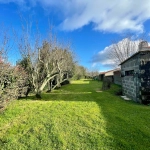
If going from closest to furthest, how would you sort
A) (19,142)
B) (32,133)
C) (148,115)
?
(19,142) < (32,133) < (148,115)

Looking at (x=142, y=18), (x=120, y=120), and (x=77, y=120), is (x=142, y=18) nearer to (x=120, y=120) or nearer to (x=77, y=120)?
(x=120, y=120)

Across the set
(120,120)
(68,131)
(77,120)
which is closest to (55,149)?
(68,131)

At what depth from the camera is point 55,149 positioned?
402 cm

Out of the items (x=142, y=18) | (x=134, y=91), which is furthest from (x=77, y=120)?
(x=142, y=18)

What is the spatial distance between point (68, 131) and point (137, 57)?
7555mm

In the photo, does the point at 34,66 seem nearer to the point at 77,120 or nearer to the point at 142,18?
the point at 77,120

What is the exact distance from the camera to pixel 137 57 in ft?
30.1

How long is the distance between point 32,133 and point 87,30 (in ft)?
48.1

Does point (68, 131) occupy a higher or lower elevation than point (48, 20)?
lower

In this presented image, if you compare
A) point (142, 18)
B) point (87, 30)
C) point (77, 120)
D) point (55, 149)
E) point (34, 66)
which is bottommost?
point (55, 149)

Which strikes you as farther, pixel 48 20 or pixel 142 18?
pixel 142 18

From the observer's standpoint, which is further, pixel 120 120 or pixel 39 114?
pixel 39 114

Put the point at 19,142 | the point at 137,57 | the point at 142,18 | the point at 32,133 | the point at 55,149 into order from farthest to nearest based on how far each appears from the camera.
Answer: the point at 142,18 < the point at 137,57 < the point at 32,133 < the point at 19,142 < the point at 55,149

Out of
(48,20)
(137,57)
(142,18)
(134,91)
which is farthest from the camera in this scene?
(142,18)
